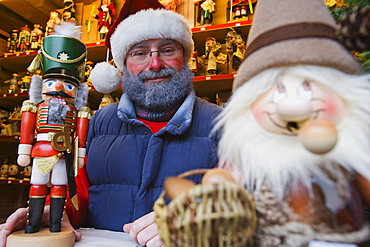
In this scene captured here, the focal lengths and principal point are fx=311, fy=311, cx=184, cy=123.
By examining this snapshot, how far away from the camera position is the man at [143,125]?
3.51 feet

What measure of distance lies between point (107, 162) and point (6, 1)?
7.51ft

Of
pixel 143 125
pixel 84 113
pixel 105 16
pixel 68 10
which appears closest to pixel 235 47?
pixel 105 16

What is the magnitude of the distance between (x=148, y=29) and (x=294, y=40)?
2.68 ft

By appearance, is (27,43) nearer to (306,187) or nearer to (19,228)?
(19,228)

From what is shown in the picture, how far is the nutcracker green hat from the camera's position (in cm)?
81

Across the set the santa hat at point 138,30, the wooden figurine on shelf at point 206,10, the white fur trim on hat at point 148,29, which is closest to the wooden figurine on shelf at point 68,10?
the wooden figurine on shelf at point 206,10

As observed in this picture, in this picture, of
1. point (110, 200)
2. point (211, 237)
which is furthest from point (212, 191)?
point (110, 200)

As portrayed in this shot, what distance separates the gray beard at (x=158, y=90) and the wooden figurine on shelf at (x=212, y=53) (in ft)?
3.53

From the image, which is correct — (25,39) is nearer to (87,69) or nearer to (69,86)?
(87,69)

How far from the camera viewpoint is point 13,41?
9.86ft

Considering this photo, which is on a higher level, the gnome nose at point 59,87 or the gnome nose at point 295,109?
the gnome nose at point 59,87

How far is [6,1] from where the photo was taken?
267 cm

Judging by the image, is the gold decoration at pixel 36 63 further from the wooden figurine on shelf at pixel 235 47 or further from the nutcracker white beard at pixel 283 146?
the wooden figurine on shelf at pixel 235 47

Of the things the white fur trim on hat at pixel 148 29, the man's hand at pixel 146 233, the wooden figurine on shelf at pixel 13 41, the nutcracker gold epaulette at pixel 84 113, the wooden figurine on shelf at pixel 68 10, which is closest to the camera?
the man's hand at pixel 146 233
